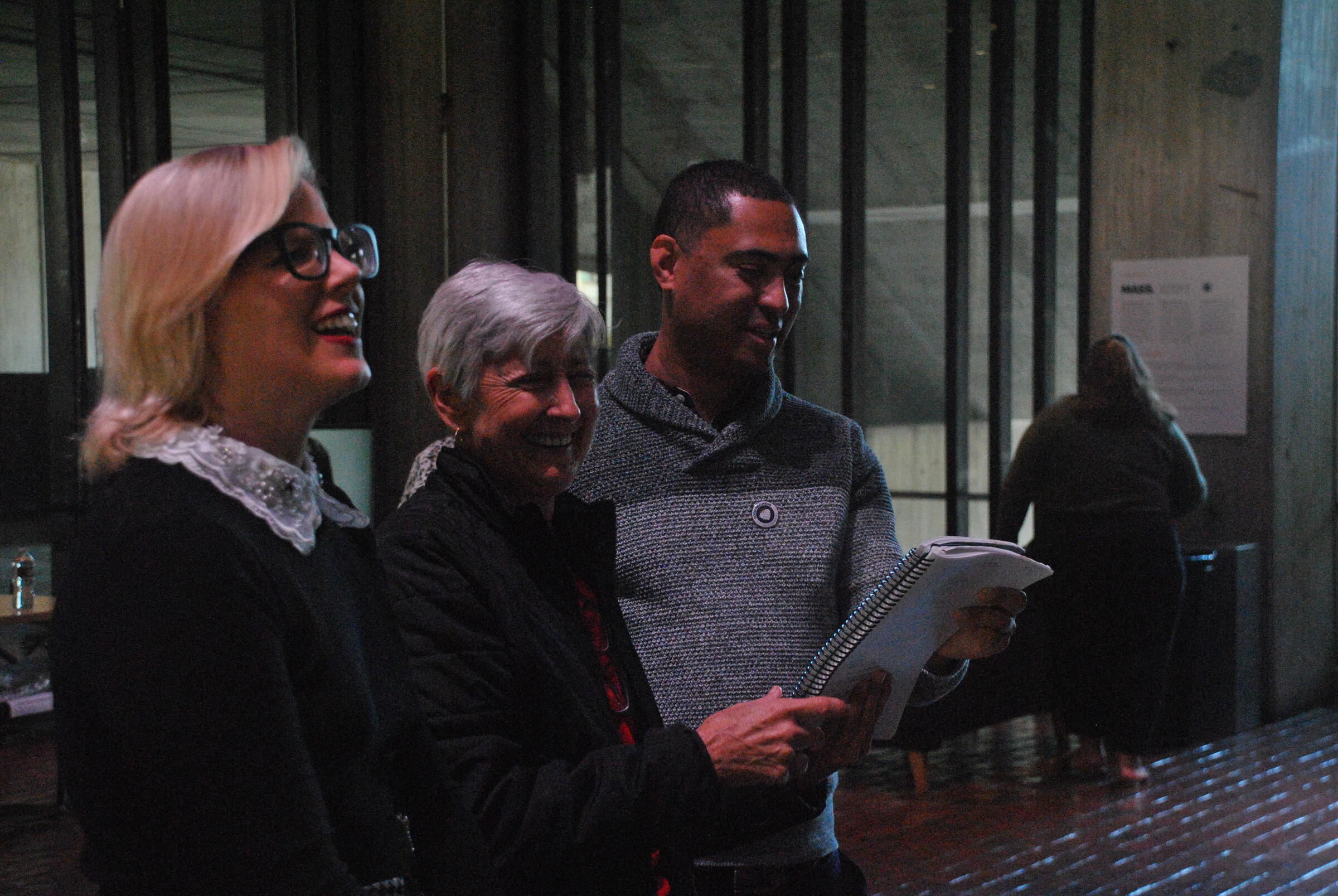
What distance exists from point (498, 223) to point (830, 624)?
222 inches

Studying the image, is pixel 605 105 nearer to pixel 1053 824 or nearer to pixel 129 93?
pixel 129 93

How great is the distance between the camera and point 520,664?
1428 millimetres

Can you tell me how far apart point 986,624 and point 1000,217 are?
5213 mm

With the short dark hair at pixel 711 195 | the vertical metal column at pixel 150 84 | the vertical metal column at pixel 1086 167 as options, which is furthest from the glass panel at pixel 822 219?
the short dark hair at pixel 711 195

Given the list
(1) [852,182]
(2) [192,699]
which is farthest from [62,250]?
(2) [192,699]

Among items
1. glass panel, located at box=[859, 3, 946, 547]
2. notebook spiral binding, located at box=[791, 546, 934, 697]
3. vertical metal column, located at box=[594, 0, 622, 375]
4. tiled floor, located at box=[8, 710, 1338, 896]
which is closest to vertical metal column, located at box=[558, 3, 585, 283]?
vertical metal column, located at box=[594, 0, 622, 375]

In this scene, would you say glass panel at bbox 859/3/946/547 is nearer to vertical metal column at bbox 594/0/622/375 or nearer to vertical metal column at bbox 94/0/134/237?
vertical metal column at bbox 594/0/622/375

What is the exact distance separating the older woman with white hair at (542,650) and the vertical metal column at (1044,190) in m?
5.46

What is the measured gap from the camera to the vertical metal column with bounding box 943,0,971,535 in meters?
6.67

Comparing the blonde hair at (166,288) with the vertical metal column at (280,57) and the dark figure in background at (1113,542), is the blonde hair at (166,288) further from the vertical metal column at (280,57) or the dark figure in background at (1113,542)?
the vertical metal column at (280,57)

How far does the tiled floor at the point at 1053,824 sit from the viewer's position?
14.2ft

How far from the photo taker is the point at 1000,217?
21.8ft

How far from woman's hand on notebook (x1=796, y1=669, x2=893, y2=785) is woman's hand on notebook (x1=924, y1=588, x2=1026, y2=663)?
4.4 inches

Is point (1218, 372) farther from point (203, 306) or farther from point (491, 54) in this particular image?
point (203, 306)
